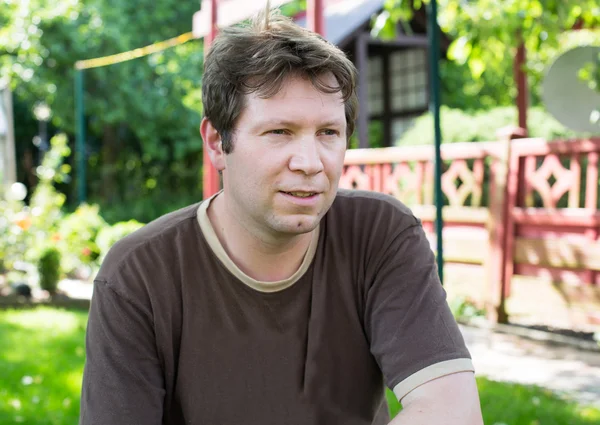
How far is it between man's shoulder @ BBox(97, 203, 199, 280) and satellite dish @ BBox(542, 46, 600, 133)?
4305 mm

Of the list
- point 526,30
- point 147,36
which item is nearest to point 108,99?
point 147,36

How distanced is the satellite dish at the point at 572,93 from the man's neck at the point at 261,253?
420 cm

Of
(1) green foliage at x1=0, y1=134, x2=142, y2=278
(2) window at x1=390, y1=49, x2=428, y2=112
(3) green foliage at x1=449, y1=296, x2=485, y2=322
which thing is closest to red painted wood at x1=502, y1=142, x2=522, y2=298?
(3) green foliage at x1=449, y1=296, x2=485, y2=322

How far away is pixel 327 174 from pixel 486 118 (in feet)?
22.2

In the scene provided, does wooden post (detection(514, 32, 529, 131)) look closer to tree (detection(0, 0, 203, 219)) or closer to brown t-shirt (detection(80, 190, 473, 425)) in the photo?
brown t-shirt (detection(80, 190, 473, 425))

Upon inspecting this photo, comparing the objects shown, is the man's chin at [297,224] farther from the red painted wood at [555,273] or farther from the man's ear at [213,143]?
the red painted wood at [555,273]

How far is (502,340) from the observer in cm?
525

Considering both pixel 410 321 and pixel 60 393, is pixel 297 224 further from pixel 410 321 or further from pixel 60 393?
pixel 60 393

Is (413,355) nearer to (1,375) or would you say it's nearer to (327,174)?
(327,174)

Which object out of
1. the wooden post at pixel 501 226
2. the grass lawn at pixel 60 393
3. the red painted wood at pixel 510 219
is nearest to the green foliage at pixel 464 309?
the wooden post at pixel 501 226

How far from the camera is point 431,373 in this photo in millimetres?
1652

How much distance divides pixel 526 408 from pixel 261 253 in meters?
2.15

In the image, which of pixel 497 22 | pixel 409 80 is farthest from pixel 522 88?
pixel 409 80

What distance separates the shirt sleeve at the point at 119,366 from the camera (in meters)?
1.65
